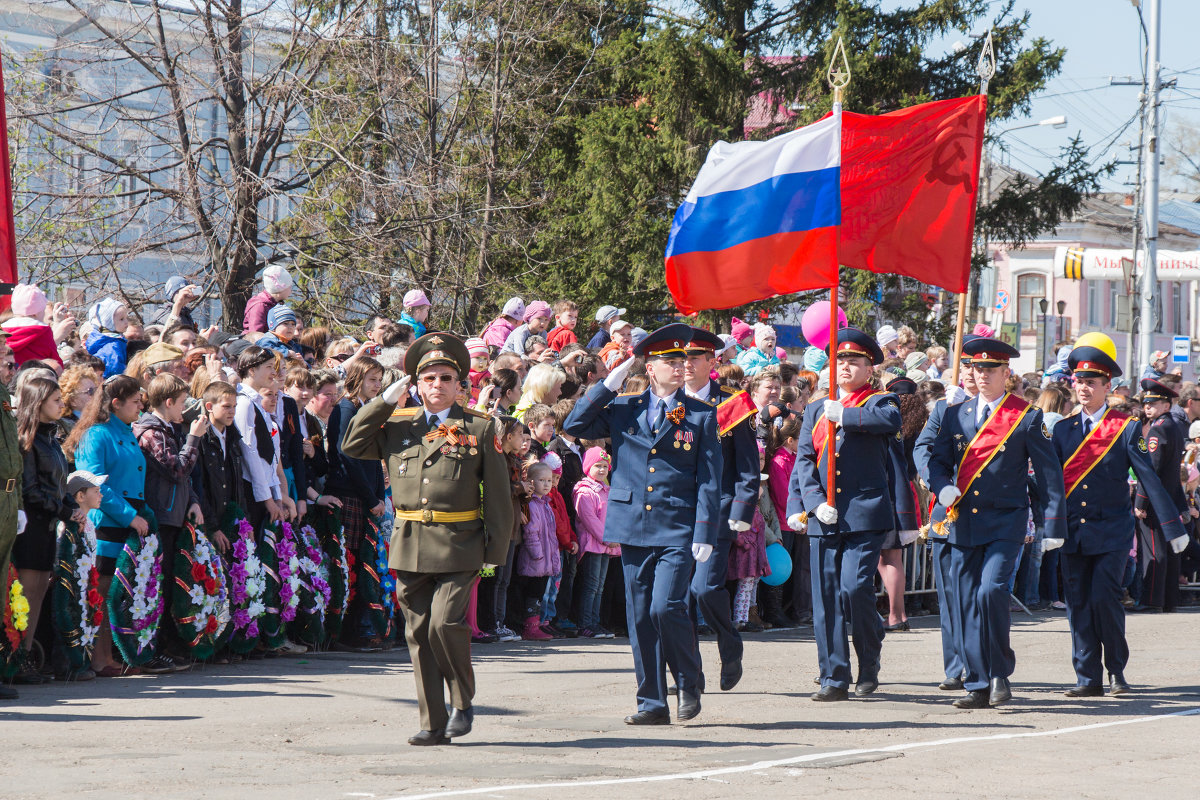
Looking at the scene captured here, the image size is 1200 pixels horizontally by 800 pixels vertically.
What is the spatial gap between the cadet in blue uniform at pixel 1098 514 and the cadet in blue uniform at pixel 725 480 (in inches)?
A: 92.6


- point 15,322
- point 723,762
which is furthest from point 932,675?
point 15,322

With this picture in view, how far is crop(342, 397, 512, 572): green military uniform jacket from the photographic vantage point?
304 inches

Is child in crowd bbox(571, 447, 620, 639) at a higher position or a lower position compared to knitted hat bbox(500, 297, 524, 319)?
lower

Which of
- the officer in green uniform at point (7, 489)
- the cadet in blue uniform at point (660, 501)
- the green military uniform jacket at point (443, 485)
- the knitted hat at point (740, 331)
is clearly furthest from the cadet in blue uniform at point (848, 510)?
the knitted hat at point (740, 331)

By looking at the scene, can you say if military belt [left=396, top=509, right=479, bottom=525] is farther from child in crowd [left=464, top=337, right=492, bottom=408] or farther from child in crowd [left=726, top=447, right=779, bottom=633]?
child in crowd [left=726, top=447, right=779, bottom=633]

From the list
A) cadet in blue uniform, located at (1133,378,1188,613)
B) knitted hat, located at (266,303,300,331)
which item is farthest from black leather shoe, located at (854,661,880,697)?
cadet in blue uniform, located at (1133,378,1188,613)

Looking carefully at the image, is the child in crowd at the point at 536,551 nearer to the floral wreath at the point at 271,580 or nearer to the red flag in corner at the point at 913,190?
the floral wreath at the point at 271,580

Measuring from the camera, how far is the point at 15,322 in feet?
37.5

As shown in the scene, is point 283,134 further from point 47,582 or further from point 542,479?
point 47,582

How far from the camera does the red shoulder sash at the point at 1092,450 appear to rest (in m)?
10.7

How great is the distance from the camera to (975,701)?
366 inches

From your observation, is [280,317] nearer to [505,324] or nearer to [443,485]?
[505,324]

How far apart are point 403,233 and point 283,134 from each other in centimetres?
203

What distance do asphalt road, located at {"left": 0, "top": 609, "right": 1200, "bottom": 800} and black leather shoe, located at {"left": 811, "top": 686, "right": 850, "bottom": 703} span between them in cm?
9
